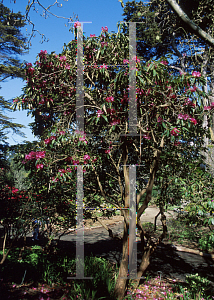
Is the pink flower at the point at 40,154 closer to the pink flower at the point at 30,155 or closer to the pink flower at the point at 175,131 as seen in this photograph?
the pink flower at the point at 30,155

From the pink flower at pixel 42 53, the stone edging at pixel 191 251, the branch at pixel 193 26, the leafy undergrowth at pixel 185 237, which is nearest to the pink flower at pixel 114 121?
the branch at pixel 193 26

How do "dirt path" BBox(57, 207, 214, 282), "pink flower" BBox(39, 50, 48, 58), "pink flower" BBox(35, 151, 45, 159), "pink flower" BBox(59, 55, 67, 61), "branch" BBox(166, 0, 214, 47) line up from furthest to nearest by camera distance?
"dirt path" BBox(57, 207, 214, 282)
"pink flower" BBox(39, 50, 48, 58)
"pink flower" BBox(59, 55, 67, 61)
"pink flower" BBox(35, 151, 45, 159)
"branch" BBox(166, 0, 214, 47)

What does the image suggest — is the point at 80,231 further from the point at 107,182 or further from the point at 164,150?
the point at 164,150

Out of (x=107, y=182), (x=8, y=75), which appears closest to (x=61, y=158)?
(x=107, y=182)

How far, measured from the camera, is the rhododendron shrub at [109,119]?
11.8 feet

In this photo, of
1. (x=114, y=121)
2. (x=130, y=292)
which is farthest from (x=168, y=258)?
(x=114, y=121)

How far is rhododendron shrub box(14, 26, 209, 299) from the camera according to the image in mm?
3600

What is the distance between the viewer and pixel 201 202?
10.2ft

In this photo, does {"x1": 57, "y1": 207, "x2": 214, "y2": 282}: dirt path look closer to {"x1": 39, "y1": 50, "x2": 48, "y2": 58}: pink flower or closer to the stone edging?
the stone edging

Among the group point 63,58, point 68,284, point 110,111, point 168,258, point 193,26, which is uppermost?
point 63,58

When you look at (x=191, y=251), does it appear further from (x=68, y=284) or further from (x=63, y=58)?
(x=63, y=58)

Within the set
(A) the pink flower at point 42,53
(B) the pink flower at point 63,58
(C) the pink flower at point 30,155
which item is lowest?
(C) the pink flower at point 30,155

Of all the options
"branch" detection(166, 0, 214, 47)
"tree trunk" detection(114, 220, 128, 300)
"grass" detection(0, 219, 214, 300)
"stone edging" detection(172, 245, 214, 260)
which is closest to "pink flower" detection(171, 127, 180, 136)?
"branch" detection(166, 0, 214, 47)

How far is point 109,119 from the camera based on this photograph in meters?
3.72
